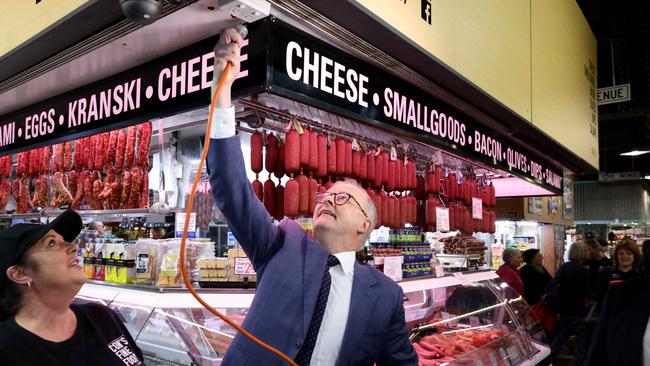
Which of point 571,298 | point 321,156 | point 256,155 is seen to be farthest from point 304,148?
point 571,298

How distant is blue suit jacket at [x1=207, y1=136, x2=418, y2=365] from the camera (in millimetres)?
1969

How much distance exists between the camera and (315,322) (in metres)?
2.18

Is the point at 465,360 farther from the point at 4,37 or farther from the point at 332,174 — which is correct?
the point at 4,37

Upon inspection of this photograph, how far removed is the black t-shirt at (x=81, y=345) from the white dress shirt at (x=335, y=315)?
2.41ft

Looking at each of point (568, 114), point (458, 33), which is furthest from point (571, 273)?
point (458, 33)

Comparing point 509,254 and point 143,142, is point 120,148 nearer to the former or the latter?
point 143,142

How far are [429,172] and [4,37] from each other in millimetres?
3764

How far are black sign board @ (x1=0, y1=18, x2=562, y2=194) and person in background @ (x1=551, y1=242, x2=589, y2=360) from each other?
13.0 ft

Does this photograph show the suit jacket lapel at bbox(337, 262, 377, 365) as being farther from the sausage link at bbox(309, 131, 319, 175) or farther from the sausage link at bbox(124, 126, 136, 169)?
the sausage link at bbox(124, 126, 136, 169)

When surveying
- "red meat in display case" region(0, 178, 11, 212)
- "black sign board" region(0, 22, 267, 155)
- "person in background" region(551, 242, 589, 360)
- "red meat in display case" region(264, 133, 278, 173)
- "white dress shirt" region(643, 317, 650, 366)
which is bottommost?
"person in background" region(551, 242, 589, 360)

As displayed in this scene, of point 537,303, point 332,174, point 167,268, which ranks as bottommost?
point 537,303

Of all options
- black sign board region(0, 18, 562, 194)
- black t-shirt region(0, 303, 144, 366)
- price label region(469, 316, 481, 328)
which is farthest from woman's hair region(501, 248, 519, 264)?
black t-shirt region(0, 303, 144, 366)

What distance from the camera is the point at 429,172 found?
17.0 ft

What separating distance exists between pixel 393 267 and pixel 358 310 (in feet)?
6.84
